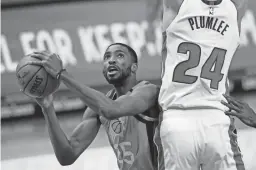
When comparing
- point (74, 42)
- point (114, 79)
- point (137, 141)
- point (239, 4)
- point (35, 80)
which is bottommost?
point (137, 141)

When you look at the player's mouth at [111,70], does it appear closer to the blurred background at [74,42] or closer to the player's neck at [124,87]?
the player's neck at [124,87]

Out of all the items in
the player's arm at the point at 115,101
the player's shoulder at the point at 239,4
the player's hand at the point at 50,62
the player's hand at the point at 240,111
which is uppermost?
the player's shoulder at the point at 239,4

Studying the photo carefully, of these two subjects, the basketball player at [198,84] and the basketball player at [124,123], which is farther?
the basketball player at [124,123]

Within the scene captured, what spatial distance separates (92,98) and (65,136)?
0.57 m

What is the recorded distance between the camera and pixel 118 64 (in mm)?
3697

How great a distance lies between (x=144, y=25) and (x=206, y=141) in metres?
4.03

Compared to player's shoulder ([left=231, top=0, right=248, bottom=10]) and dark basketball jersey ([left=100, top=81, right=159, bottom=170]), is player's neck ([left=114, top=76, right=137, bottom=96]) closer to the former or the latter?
dark basketball jersey ([left=100, top=81, right=159, bottom=170])

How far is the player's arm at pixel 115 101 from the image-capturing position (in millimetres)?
3090

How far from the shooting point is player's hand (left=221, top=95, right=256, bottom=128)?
131 inches

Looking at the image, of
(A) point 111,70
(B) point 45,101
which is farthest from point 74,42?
(B) point 45,101

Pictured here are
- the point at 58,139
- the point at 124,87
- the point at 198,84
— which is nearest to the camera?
the point at 198,84

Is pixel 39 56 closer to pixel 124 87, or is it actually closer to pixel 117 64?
pixel 117 64

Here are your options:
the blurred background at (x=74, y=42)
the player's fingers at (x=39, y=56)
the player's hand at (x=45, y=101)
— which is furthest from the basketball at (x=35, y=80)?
the blurred background at (x=74, y=42)

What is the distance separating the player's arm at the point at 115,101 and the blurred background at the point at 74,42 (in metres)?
3.29
